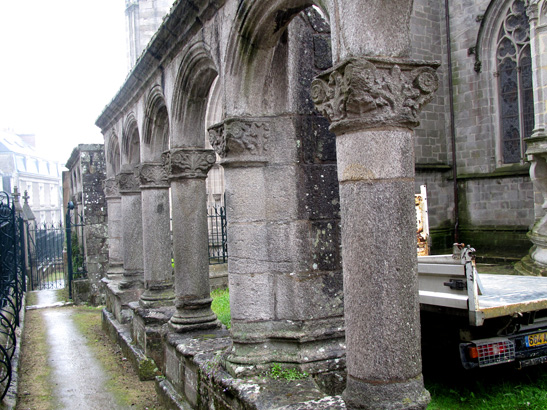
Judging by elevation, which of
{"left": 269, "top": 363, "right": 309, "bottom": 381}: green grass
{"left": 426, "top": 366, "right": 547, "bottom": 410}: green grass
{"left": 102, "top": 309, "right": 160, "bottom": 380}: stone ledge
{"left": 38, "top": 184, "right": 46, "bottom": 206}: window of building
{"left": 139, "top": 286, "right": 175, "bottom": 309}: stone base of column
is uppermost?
{"left": 38, "top": 184, "right": 46, "bottom": 206}: window of building

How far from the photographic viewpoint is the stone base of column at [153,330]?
637 centimetres

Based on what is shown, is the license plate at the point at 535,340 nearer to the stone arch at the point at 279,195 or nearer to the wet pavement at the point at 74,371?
the stone arch at the point at 279,195

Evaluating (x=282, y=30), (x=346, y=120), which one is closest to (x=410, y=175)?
(x=346, y=120)

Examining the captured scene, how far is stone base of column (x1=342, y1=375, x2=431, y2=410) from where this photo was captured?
2.52 meters

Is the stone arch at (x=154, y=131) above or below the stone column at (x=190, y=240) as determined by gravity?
above

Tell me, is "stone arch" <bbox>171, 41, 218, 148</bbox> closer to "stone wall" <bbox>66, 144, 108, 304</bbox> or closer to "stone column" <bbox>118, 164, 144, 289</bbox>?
"stone column" <bbox>118, 164, 144, 289</bbox>

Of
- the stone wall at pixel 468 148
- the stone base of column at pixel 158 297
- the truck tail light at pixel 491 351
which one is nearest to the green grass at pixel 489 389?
the truck tail light at pixel 491 351

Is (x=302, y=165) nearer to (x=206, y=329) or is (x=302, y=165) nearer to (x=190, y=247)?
(x=190, y=247)

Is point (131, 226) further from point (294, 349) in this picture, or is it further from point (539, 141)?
point (539, 141)

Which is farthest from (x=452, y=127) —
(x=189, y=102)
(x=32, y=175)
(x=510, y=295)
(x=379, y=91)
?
(x=32, y=175)

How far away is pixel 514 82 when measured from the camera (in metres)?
13.0

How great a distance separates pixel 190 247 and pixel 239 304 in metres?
1.62

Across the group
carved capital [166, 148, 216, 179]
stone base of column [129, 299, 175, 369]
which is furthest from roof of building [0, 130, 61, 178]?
carved capital [166, 148, 216, 179]

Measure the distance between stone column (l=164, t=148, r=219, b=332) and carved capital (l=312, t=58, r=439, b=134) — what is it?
3.14 m
